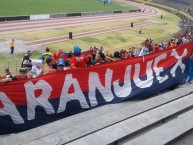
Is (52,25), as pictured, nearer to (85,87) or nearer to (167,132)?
(85,87)

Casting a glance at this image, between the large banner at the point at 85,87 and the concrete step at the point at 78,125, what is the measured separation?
0.28 m

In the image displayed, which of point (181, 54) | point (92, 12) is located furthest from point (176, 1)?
point (181, 54)

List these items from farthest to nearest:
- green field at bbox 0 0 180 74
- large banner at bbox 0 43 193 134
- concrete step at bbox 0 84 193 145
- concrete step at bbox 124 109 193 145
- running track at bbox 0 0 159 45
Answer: running track at bbox 0 0 159 45
green field at bbox 0 0 180 74
large banner at bbox 0 43 193 134
concrete step at bbox 124 109 193 145
concrete step at bbox 0 84 193 145

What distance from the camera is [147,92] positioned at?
26.2ft

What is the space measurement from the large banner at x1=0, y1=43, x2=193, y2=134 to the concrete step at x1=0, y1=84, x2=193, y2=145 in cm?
28

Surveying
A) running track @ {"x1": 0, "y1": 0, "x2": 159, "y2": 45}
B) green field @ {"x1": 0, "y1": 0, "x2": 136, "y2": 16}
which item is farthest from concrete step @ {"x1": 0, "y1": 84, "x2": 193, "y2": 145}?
green field @ {"x1": 0, "y1": 0, "x2": 136, "y2": 16}

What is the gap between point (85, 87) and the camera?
21.6 ft

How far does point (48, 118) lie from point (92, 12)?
A: 45.1 m

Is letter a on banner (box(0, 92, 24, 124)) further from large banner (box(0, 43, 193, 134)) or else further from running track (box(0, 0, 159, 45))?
running track (box(0, 0, 159, 45))

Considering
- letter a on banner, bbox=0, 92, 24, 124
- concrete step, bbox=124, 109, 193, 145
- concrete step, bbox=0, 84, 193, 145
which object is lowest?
concrete step, bbox=124, 109, 193, 145

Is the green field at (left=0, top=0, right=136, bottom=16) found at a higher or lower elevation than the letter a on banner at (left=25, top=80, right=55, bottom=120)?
higher

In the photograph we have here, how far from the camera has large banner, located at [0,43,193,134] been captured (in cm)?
549

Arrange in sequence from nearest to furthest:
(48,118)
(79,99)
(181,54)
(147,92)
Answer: (48,118) < (79,99) < (147,92) < (181,54)

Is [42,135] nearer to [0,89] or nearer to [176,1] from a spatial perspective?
[0,89]
